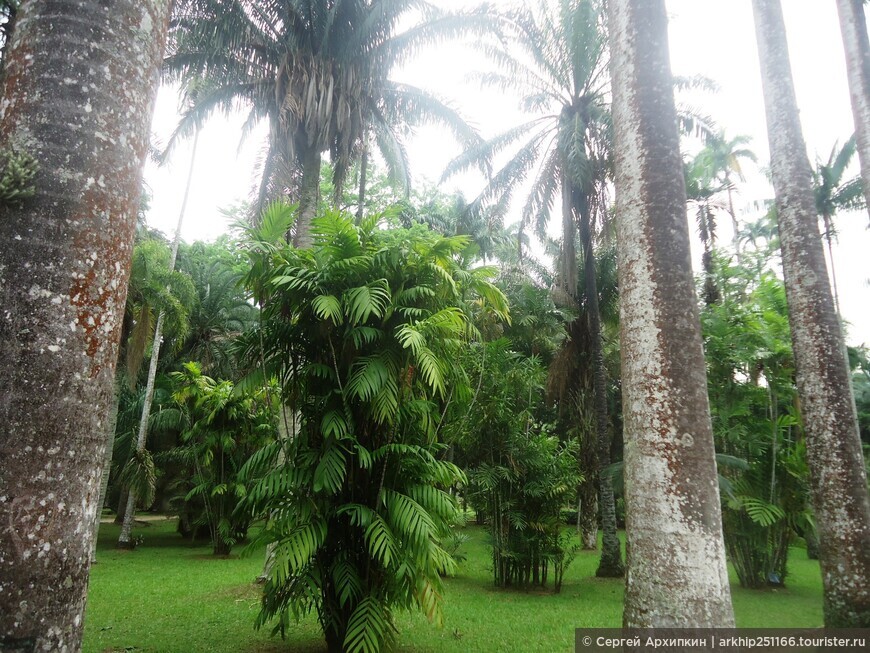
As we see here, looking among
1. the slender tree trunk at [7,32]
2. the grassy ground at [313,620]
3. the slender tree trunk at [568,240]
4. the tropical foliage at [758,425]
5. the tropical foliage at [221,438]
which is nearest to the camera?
the slender tree trunk at [7,32]

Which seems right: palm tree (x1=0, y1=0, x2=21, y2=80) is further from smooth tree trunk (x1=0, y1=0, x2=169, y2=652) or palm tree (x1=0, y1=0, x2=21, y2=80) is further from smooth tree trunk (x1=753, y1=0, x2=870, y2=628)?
smooth tree trunk (x1=753, y1=0, x2=870, y2=628)

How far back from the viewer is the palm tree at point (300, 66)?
33.5ft

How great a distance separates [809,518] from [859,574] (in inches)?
179

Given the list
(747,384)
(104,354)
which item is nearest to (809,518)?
(747,384)

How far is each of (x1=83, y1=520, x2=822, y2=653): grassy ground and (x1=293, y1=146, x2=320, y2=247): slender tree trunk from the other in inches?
253

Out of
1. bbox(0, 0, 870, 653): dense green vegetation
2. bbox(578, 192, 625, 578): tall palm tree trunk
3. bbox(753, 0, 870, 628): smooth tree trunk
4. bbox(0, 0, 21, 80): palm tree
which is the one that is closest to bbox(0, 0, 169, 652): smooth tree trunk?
bbox(0, 0, 870, 653): dense green vegetation

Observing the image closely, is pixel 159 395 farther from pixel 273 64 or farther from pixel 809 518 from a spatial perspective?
pixel 809 518

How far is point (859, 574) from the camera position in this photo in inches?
207

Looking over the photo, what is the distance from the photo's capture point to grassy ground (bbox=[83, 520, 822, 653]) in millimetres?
6105

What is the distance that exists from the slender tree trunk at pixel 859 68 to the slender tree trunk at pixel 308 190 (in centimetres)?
851

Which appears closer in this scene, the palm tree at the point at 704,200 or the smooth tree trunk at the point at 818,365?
the smooth tree trunk at the point at 818,365

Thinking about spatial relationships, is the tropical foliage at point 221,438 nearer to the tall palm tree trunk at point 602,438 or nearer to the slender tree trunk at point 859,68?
the tall palm tree trunk at point 602,438

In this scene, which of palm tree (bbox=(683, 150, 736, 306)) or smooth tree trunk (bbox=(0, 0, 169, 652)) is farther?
palm tree (bbox=(683, 150, 736, 306))

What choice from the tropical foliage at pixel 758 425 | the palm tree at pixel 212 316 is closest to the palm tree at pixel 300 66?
the tropical foliage at pixel 758 425
